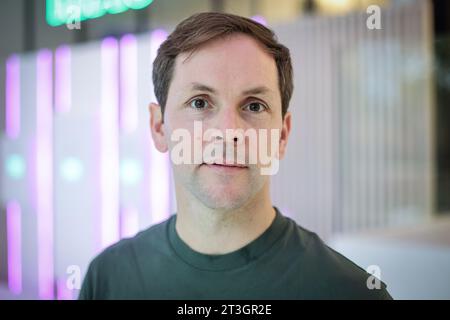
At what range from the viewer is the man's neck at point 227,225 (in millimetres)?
1223

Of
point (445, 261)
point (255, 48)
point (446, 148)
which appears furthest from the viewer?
point (446, 148)

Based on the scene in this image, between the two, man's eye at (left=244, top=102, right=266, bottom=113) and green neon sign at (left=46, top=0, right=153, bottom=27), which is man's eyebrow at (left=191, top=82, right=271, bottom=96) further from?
green neon sign at (left=46, top=0, right=153, bottom=27)

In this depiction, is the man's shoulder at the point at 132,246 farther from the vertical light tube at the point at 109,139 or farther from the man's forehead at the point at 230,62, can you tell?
the man's forehead at the point at 230,62

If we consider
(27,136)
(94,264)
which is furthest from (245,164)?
(27,136)

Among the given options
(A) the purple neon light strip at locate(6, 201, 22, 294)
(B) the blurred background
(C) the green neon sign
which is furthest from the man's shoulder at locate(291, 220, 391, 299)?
(A) the purple neon light strip at locate(6, 201, 22, 294)

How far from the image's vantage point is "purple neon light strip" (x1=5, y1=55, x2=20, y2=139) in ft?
5.82

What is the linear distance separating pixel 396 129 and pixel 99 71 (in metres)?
1.98

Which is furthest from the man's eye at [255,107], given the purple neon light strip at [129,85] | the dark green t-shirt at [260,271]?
the purple neon light strip at [129,85]

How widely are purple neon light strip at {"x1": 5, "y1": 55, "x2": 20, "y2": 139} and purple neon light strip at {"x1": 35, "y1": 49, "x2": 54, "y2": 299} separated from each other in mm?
68

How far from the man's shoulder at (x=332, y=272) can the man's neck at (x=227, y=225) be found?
0.10 metres

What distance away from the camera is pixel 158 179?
1621 mm

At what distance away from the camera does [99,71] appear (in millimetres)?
1676

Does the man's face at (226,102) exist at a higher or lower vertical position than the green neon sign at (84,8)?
lower
